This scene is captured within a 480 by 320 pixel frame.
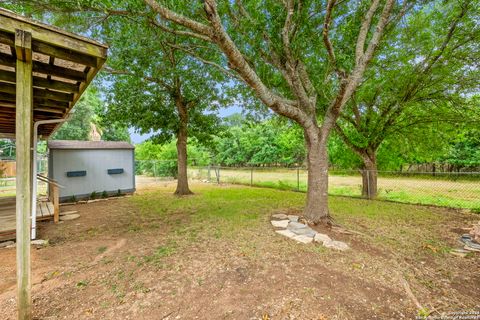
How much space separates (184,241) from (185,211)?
7.56 ft

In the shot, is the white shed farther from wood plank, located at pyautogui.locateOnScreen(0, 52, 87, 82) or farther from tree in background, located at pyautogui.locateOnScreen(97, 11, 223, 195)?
wood plank, located at pyautogui.locateOnScreen(0, 52, 87, 82)

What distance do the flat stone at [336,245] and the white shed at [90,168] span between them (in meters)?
8.07

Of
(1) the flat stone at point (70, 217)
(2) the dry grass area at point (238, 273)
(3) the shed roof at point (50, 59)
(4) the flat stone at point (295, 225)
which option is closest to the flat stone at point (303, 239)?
(2) the dry grass area at point (238, 273)

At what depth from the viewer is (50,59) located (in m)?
2.43

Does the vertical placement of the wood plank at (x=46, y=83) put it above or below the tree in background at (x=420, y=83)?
below

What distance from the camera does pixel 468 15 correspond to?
4.94 m

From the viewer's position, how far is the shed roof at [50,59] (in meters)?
1.86

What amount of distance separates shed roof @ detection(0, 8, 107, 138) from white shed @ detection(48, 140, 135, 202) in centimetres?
403

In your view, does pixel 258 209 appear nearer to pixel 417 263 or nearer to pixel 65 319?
pixel 417 263

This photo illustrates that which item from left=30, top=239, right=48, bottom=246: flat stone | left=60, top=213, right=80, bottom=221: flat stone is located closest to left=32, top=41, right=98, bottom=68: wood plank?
left=30, top=239, right=48, bottom=246: flat stone

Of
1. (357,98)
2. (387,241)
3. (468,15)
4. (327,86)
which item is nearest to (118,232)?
(387,241)

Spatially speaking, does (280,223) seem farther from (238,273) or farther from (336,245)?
(238,273)

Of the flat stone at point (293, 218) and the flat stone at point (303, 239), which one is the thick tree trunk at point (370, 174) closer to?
the flat stone at point (293, 218)

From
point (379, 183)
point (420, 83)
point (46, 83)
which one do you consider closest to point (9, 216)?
point (46, 83)
